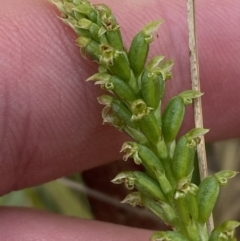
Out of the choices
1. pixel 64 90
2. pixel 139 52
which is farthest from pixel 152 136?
pixel 64 90

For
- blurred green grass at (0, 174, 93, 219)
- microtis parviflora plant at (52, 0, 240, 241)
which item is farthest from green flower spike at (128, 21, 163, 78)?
blurred green grass at (0, 174, 93, 219)

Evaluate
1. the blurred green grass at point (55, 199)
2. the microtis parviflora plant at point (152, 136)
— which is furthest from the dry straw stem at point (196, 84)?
the blurred green grass at point (55, 199)

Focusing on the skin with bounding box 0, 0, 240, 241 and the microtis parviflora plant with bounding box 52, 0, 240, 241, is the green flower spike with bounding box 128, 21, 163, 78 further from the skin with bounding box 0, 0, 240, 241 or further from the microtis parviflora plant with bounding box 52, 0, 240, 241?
the skin with bounding box 0, 0, 240, 241

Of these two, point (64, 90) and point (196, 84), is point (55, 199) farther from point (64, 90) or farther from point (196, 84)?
point (196, 84)

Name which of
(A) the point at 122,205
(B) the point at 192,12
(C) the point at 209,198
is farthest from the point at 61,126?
(A) the point at 122,205

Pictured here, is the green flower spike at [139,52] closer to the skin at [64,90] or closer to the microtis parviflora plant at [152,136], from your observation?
the microtis parviflora plant at [152,136]

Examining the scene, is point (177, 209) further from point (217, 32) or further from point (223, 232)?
point (217, 32)

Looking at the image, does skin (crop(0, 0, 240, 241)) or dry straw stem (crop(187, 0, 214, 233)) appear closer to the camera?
dry straw stem (crop(187, 0, 214, 233))
